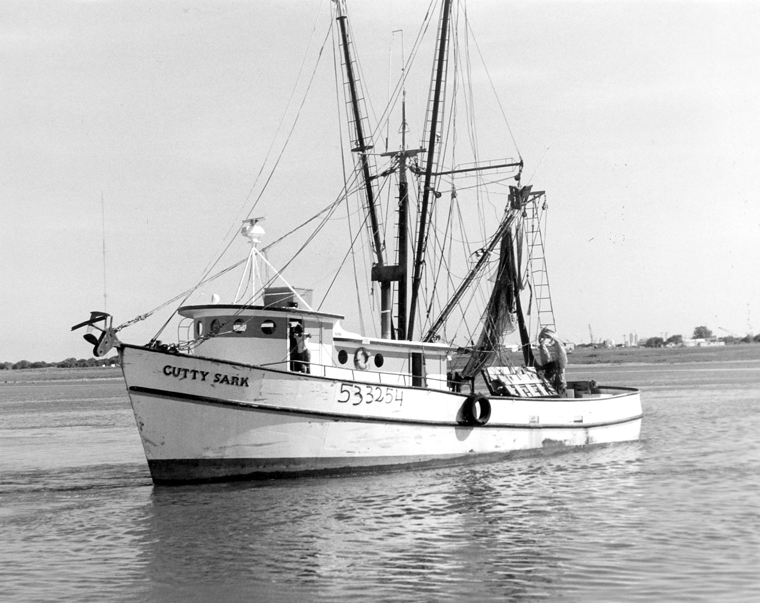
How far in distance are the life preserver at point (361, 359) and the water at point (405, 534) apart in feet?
9.19

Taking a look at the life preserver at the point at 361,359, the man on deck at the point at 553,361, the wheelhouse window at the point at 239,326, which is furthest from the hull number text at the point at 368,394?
the man on deck at the point at 553,361

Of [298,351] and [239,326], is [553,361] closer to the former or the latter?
[298,351]

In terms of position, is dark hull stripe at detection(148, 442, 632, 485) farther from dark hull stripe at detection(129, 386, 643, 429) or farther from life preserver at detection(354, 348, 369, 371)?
life preserver at detection(354, 348, 369, 371)

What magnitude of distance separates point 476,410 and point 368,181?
7425 mm

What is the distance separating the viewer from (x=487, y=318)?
1091 inches

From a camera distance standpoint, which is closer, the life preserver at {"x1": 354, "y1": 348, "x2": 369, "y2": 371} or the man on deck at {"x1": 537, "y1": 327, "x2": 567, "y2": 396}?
the life preserver at {"x1": 354, "y1": 348, "x2": 369, "y2": 371}

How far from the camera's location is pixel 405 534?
581 inches

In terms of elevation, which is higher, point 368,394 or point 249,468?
point 368,394

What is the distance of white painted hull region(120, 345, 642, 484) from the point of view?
755 inches

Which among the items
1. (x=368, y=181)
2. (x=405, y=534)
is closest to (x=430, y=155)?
(x=368, y=181)

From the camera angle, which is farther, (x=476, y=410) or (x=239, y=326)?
(x=476, y=410)

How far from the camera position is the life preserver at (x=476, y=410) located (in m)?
22.9

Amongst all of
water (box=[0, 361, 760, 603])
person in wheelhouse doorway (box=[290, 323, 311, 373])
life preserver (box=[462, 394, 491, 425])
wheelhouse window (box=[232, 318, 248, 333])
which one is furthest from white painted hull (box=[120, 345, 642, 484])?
wheelhouse window (box=[232, 318, 248, 333])

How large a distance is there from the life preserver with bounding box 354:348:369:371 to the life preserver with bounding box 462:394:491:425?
265 centimetres
